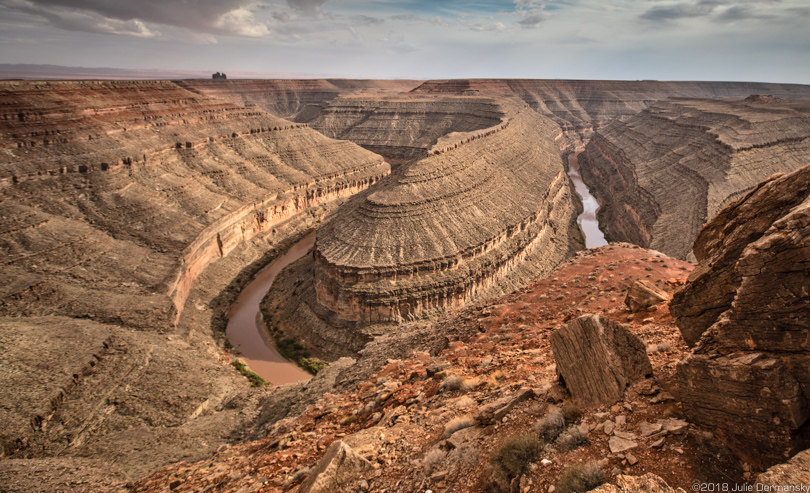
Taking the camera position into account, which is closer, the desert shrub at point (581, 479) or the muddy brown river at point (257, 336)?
the desert shrub at point (581, 479)

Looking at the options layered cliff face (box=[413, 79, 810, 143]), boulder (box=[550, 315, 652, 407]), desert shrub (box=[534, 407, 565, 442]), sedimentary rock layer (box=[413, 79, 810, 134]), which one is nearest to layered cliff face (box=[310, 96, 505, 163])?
layered cliff face (box=[413, 79, 810, 143])

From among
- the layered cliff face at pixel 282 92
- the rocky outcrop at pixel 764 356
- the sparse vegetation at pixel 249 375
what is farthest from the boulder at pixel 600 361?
the layered cliff face at pixel 282 92

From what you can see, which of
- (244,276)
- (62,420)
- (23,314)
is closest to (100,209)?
(244,276)

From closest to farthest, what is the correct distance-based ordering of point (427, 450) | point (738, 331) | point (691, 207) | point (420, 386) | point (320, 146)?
1. point (738, 331)
2. point (427, 450)
3. point (420, 386)
4. point (691, 207)
5. point (320, 146)

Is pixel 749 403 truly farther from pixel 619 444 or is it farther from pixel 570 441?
pixel 570 441

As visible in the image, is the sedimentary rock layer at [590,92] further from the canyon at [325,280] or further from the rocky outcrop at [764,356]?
the rocky outcrop at [764,356]

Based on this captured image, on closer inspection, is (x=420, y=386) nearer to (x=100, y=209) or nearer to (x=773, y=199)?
(x=773, y=199)

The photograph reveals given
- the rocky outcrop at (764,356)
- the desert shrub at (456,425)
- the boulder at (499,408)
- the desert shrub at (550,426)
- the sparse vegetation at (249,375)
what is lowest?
the sparse vegetation at (249,375)
